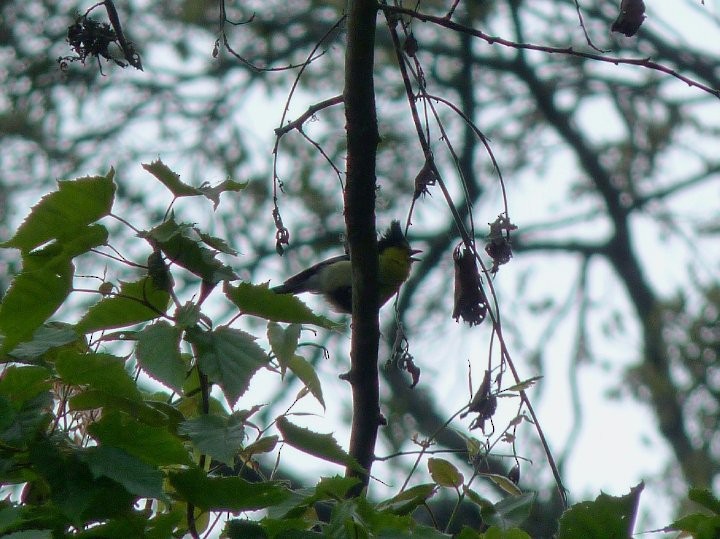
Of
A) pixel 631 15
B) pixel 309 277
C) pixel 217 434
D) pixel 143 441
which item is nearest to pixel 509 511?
pixel 217 434

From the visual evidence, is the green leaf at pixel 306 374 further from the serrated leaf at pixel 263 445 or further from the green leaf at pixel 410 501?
the green leaf at pixel 410 501

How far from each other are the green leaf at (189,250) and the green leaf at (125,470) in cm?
32

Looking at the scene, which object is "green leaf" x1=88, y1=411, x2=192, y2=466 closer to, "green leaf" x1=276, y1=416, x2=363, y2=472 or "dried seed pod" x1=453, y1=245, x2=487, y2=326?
"green leaf" x1=276, y1=416, x2=363, y2=472

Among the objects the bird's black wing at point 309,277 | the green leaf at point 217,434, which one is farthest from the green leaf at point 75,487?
the bird's black wing at point 309,277

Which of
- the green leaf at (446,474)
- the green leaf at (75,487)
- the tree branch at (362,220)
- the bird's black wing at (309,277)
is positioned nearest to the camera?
the green leaf at (75,487)

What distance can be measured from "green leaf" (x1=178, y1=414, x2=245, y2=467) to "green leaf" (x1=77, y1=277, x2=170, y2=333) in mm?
192

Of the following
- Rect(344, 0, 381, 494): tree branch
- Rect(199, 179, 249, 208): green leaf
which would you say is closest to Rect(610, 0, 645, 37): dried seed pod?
Rect(344, 0, 381, 494): tree branch

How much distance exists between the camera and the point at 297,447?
165 cm

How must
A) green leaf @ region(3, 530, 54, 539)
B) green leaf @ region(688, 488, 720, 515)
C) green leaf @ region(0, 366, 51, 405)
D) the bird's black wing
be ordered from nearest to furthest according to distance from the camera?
green leaf @ region(3, 530, 54, 539)
green leaf @ region(0, 366, 51, 405)
green leaf @ region(688, 488, 720, 515)
the bird's black wing

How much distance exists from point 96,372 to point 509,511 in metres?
0.74

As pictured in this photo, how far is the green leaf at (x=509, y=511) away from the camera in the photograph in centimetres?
163

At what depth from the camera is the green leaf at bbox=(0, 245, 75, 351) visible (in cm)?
147

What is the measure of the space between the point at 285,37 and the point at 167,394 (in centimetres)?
1036

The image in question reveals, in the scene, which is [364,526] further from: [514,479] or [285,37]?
[285,37]
